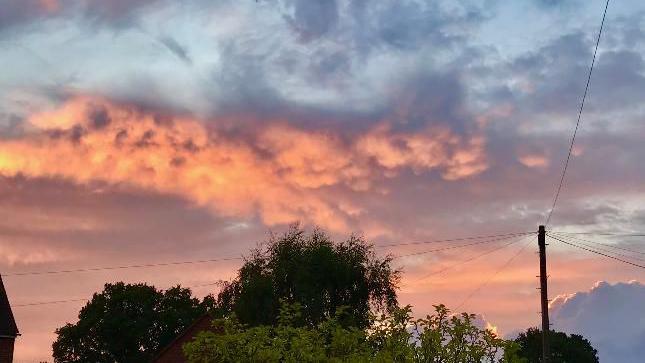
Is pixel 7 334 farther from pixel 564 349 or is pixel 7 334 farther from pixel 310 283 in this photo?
pixel 564 349

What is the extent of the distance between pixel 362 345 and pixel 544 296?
24284mm

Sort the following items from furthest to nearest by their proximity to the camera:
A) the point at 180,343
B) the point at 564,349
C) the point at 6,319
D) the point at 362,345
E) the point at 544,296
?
the point at 564,349, the point at 180,343, the point at 6,319, the point at 544,296, the point at 362,345

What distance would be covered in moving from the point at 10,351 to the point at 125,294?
39.5 m

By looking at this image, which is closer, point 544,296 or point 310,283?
point 544,296

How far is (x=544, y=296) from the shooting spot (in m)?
43.3

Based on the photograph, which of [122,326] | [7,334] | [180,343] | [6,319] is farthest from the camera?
[122,326]

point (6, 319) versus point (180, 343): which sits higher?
point (6, 319)

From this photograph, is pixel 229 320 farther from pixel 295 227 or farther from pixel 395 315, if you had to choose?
pixel 295 227

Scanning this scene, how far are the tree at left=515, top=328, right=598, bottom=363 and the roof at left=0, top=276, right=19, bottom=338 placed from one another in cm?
6888

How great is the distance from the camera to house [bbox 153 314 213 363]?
6712 cm

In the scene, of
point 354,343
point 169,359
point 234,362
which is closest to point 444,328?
point 354,343

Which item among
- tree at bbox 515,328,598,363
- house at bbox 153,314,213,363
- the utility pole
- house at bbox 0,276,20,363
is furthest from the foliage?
tree at bbox 515,328,598,363

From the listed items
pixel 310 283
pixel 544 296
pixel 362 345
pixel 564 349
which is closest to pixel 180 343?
pixel 310 283

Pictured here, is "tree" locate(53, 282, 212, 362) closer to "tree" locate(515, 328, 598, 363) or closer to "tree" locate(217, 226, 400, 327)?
"tree" locate(217, 226, 400, 327)
